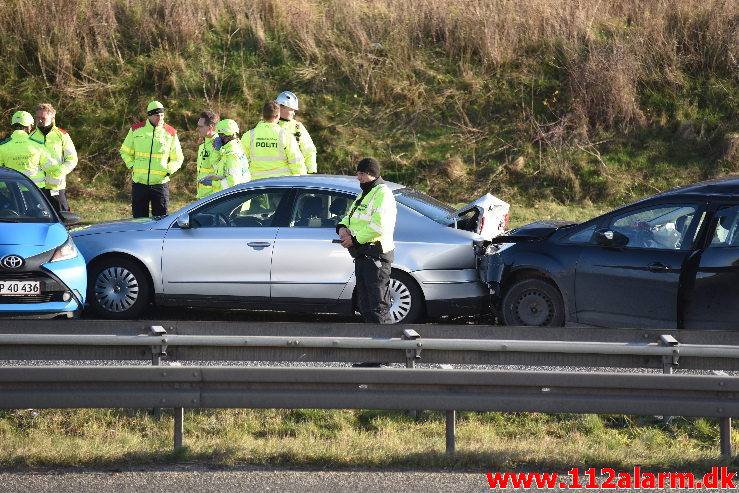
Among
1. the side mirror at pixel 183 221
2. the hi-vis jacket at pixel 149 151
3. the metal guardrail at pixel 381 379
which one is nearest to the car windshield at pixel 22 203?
the side mirror at pixel 183 221

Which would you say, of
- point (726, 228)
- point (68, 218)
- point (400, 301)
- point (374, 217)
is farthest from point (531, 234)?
point (68, 218)

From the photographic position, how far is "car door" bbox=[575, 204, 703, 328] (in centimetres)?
952

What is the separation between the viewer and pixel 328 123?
20359 mm

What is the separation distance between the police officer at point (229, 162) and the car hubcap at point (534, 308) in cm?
413

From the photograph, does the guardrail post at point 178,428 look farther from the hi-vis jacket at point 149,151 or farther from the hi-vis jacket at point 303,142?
the hi-vis jacket at point 149,151

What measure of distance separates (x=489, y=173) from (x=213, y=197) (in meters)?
9.00

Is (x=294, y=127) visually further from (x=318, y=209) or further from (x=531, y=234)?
(x=531, y=234)

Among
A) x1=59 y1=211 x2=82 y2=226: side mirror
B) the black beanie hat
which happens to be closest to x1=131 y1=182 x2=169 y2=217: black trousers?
x1=59 y1=211 x2=82 y2=226: side mirror

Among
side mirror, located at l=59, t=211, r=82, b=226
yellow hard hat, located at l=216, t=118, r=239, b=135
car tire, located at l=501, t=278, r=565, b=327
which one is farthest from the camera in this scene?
yellow hard hat, located at l=216, t=118, r=239, b=135

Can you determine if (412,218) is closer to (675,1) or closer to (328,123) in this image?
(328,123)

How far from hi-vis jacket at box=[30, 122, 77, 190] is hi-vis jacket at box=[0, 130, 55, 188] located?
7 centimetres

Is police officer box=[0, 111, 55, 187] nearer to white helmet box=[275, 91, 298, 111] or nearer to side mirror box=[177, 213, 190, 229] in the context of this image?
white helmet box=[275, 91, 298, 111]

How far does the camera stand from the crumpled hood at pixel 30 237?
1025cm

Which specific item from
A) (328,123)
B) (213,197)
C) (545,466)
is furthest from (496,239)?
(328,123)
